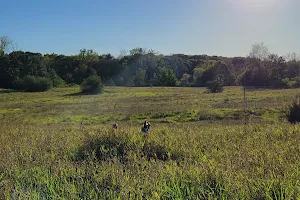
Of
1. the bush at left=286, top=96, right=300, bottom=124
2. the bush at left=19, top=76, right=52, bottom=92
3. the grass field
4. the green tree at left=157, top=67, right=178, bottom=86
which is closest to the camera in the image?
the grass field

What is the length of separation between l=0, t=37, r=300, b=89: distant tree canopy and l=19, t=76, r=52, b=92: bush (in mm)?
1369

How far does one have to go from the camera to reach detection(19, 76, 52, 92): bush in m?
69.0

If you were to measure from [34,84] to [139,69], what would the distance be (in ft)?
121

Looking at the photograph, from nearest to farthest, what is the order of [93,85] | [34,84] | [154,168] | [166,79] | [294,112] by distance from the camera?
1. [154,168]
2. [294,112]
3. [93,85]
4. [34,84]
5. [166,79]

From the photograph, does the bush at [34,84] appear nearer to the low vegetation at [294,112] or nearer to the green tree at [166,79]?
the green tree at [166,79]

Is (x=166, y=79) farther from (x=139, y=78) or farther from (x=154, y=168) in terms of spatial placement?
(x=154, y=168)

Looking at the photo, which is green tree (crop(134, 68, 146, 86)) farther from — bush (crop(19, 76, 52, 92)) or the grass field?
the grass field

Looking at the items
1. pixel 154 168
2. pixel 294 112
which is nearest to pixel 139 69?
pixel 294 112

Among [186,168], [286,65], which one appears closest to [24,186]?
[186,168]

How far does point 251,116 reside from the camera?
2112cm

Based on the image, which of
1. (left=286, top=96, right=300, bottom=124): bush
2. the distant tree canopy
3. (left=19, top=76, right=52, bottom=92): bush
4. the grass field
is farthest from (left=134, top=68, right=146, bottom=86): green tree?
the grass field

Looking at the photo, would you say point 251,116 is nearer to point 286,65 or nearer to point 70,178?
point 70,178

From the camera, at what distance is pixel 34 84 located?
6888 cm

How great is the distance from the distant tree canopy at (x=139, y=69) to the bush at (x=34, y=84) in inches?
53.9
